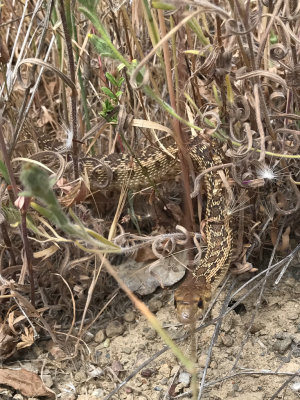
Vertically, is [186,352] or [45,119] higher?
[45,119]

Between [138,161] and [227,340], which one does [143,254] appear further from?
[227,340]

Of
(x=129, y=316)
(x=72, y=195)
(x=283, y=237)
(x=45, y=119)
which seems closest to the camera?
(x=72, y=195)

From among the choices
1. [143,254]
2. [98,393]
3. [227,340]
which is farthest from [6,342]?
[227,340]

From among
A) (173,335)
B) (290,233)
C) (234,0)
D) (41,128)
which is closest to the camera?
(234,0)

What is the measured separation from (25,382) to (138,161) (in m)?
1.08

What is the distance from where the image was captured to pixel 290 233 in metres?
2.51

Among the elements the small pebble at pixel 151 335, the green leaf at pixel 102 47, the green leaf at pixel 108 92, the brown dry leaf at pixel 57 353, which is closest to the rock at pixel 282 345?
the small pebble at pixel 151 335

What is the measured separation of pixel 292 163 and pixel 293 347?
769 millimetres

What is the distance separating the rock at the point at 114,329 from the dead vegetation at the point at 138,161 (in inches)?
2.0

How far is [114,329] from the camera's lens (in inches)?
95.2

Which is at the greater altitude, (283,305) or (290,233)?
(290,233)

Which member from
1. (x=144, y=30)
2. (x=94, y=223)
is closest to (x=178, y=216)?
(x=94, y=223)

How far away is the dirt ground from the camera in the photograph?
6.79ft

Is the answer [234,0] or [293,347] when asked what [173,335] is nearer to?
[293,347]
